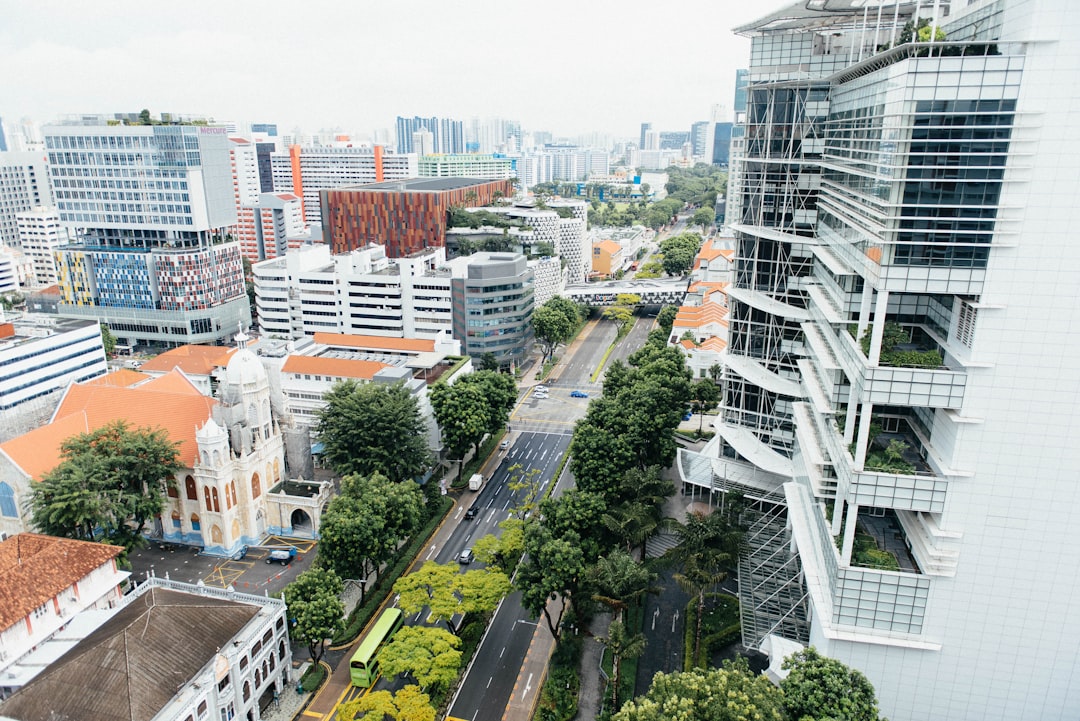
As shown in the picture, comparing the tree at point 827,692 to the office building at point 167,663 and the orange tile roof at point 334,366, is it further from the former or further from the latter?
the orange tile roof at point 334,366

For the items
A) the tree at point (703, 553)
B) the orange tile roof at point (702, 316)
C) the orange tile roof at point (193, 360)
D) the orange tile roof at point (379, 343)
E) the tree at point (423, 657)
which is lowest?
the tree at point (423, 657)

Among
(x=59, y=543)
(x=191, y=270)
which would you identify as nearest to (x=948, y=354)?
(x=59, y=543)

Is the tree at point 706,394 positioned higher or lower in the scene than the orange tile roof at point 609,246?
lower

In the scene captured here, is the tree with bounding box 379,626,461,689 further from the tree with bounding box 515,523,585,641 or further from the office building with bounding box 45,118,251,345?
the office building with bounding box 45,118,251,345

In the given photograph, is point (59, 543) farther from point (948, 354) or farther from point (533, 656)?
point (948, 354)

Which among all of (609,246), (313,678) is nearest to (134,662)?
(313,678)

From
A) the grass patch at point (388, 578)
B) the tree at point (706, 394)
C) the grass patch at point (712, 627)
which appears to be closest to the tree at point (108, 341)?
the grass patch at point (388, 578)

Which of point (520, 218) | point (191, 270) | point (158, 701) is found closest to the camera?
point (158, 701)
